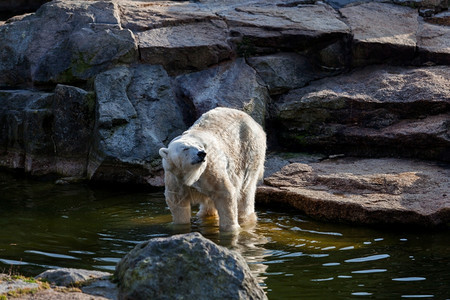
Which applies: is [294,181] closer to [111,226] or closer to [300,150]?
[300,150]

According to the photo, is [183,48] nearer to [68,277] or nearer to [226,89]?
[226,89]

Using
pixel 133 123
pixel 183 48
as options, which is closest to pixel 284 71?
pixel 183 48

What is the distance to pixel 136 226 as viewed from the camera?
26.9 ft

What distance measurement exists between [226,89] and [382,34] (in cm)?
339

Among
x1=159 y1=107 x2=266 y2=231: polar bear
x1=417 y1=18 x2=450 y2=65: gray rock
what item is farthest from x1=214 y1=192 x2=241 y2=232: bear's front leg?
x1=417 y1=18 x2=450 y2=65: gray rock

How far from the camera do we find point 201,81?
38.8 feet

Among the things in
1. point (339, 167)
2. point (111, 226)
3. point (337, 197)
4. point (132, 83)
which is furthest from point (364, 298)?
point (132, 83)

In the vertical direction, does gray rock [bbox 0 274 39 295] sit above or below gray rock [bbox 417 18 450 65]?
below

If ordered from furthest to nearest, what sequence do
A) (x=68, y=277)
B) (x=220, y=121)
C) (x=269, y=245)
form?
(x=220, y=121) < (x=269, y=245) < (x=68, y=277)

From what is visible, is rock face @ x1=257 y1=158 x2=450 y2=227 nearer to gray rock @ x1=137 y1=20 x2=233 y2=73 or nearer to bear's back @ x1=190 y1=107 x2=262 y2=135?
bear's back @ x1=190 y1=107 x2=262 y2=135

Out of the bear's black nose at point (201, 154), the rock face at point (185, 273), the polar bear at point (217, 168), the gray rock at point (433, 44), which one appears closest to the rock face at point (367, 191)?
the polar bear at point (217, 168)

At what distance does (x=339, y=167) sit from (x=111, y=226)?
3776mm

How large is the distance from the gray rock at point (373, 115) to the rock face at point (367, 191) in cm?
48

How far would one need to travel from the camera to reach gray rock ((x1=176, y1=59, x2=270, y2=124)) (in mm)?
11281
